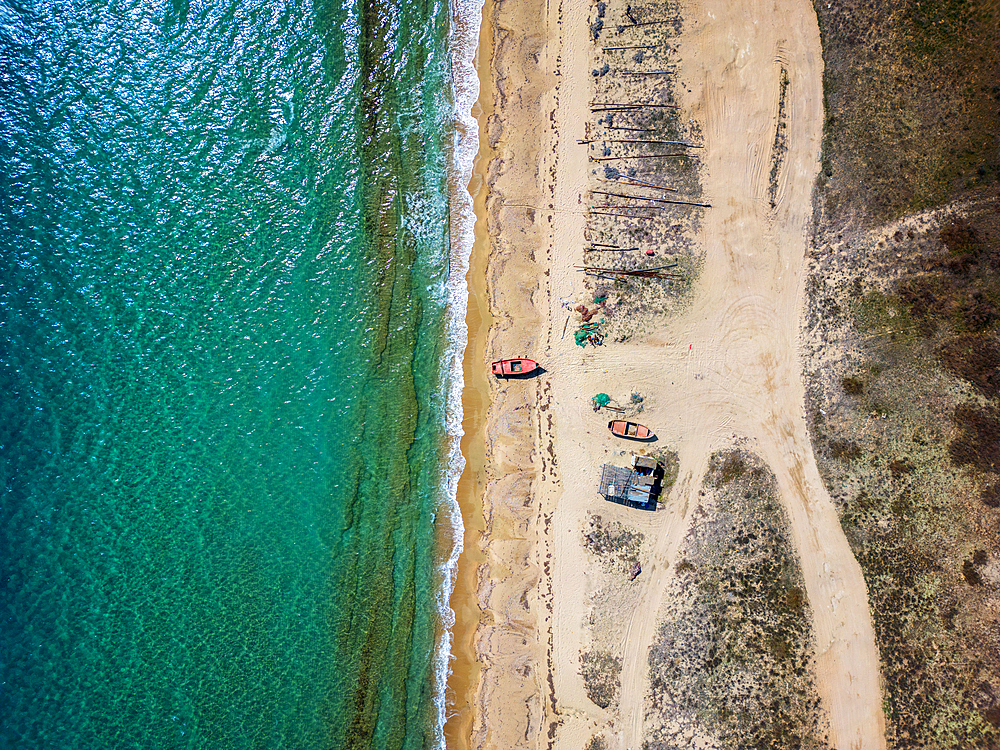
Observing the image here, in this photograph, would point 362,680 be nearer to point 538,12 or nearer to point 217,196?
point 217,196

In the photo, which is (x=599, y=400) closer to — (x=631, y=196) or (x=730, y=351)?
(x=730, y=351)

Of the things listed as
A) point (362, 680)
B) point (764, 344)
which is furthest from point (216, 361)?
point (764, 344)

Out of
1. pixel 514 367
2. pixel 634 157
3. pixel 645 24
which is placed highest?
pixel 645 24

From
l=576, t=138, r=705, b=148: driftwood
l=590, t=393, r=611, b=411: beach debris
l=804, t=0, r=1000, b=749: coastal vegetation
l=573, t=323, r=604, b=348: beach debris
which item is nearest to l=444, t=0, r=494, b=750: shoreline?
l=573, t=323, r=604, b=348: beach debris

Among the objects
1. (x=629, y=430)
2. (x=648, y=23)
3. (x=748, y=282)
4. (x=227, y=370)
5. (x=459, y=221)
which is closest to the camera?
(x=629, y=430)

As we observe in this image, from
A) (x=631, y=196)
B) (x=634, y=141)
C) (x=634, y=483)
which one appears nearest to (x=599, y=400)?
(x=634, y=483)

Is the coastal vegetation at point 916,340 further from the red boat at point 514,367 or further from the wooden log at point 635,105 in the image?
the red boat at point 514,367

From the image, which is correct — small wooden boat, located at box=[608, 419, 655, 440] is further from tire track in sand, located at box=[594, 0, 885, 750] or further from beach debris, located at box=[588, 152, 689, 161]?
beach debris, located at box=[588, 152, 689, 161]
